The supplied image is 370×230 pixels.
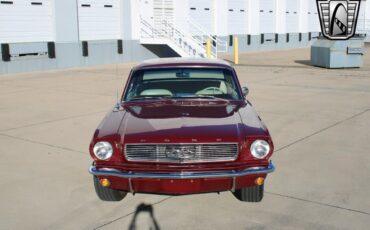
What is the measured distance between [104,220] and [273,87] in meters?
10.5

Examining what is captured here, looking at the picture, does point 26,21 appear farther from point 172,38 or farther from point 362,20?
point 362,20

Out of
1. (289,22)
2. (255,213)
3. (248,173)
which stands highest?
(289,22)

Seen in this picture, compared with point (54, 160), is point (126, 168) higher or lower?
higher

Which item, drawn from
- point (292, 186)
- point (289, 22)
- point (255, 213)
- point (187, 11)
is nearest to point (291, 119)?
point (292, 186)

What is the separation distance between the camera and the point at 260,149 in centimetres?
432

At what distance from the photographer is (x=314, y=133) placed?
306 inches

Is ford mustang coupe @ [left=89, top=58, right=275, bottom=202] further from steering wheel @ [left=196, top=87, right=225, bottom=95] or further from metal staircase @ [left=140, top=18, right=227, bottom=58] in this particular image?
metal staircase @ [left=140, top=18, right=227, bottom=58]

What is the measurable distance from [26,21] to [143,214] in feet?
58.0

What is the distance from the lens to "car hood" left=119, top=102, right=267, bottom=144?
422 centimetres

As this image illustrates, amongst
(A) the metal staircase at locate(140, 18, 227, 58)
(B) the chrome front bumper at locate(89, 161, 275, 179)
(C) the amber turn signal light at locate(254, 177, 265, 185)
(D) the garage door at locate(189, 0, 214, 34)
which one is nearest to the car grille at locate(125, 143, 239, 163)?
(B) the chrome front bumper at locate(89, 161, 275, 179)

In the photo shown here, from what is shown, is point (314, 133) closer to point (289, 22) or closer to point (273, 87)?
point (273, 87)

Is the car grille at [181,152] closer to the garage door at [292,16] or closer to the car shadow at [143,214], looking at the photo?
the car shadow at [143,214]

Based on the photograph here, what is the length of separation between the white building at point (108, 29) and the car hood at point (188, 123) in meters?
15.9

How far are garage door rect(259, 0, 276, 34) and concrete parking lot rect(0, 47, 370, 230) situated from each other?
2582 cm
